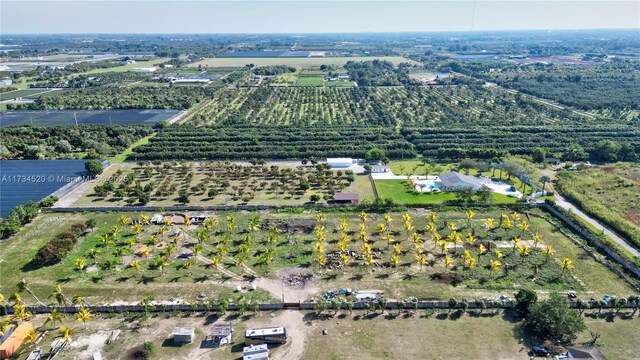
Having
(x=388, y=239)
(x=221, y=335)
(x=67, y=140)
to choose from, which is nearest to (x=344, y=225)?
(x=388, y=239)

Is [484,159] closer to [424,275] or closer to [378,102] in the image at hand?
[424,275]

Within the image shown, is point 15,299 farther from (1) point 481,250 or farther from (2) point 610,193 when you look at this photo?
(2) point 610,193

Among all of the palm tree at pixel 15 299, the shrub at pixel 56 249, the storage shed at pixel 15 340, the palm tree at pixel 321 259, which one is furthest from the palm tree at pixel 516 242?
the shrub at pixel 56 249

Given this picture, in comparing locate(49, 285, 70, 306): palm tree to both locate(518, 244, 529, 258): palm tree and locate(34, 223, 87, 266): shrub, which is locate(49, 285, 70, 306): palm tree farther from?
locate(518, 244, 529, 258): palm tree

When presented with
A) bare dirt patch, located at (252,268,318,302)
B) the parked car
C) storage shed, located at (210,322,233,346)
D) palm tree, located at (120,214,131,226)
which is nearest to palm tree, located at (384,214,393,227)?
bare dirt patch, located at (252,268,318,302)

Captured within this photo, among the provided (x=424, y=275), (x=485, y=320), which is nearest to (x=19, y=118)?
(x=424, y=275)
